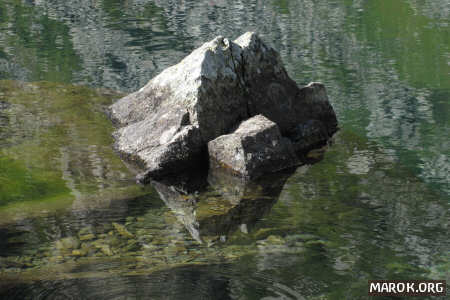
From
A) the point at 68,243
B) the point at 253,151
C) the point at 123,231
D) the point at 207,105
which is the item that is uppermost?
the point at 207,105

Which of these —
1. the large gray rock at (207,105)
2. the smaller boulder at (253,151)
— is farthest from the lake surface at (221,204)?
the large gray rock at (207,105)

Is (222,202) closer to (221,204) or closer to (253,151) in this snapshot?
(221,204)

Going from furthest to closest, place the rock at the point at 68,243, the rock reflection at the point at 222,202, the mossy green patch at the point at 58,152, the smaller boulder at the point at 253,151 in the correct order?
→ the smaller boulder at the point at 253,151 < the mossy green patch at the point at 58,152 < the rock reflection at the point at 222,202 < the rock at the point at 68,243

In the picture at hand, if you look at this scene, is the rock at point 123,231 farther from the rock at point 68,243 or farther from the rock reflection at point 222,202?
the rock reflection at point 222,202

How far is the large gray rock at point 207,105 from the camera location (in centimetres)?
1359

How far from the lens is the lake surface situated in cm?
850

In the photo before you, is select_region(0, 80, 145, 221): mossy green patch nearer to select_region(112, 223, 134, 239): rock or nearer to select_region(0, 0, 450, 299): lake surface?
select_region(0, 0, 450, 299): lake surface

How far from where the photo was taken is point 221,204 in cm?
1151

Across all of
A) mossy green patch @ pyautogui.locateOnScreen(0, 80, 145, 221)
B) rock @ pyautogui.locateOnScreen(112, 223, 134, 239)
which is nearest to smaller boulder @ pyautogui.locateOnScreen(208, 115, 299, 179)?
mossy green patch @ pyautogui.locateOnScreen(0, 80, 145, 221)

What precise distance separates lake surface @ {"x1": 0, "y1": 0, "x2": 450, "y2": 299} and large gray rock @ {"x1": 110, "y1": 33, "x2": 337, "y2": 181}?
2.06 ft

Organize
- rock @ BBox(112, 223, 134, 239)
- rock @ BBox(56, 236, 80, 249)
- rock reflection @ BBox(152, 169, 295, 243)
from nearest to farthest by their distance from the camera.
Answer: rock @ BBox(56, 236, 80, 249)
rock @ BBox(112, 223, 134, 239)
rock reflection @ BBox(152, 169, 295, 243)

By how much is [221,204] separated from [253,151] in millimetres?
1964

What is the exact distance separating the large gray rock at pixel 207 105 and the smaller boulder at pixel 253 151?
0.64 metres

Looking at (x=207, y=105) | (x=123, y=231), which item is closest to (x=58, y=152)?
(x=207, y=105)
